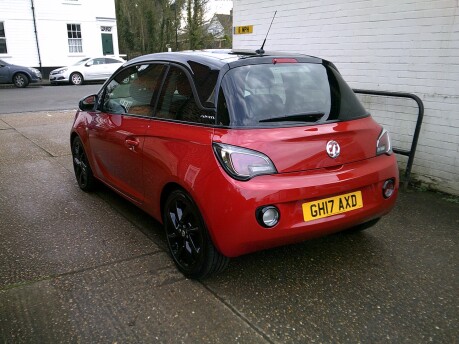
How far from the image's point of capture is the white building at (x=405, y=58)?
4586 mm

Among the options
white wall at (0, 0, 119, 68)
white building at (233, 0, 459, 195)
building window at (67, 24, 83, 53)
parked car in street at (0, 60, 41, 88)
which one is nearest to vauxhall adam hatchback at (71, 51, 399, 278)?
white building at (233, 0, 459, 195)

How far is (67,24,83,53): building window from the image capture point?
75.4 ft

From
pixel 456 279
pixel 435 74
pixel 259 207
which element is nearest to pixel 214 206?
pixel 259 207

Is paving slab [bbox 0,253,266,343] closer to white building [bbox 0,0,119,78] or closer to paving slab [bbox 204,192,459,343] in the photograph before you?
paving slab [bbox 204,192,459,343]

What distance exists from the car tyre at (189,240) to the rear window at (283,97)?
669mm

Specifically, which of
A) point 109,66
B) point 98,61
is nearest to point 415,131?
point 109,66

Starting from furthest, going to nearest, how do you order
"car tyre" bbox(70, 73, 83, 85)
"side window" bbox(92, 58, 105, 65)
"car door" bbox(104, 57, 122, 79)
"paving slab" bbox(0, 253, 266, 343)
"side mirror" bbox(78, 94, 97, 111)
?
"car door" bbox(104, 57, 122, 79)
"side window" bbox(92, 58, 105, 65)
"car tyre" bbox(70, 73, 83, 85)
"side mirror" bbox(78, 94, 97, 111)
"paving slab" bbox(0, 253, 266, 343)

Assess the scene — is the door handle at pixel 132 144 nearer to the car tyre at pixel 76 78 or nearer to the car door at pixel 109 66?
the car tyre at pixel 76 78

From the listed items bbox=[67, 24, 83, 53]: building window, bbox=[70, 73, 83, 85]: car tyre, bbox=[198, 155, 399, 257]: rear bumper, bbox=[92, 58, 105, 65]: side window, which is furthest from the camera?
bbox=[67, 24, 83, 53]: building window

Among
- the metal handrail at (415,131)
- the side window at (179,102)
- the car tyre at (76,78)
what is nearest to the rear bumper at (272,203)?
the side window at (179,102)

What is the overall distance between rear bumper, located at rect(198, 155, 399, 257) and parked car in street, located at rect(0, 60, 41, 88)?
61.9ft

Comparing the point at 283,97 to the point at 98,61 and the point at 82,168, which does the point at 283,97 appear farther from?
the point at 98,61

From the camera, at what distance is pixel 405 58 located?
496 cm

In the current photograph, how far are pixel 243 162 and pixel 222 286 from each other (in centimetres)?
94
